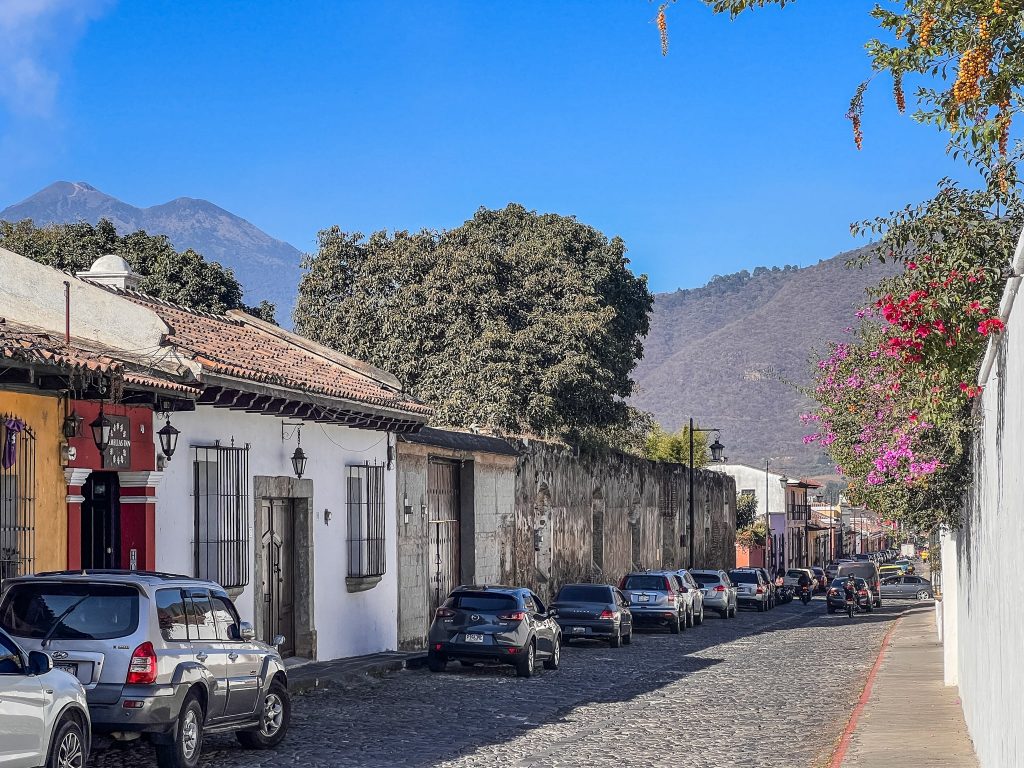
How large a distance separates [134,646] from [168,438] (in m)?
6.33

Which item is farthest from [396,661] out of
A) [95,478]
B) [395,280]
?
[395,280]

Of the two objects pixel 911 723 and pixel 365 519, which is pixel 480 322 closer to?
pixel 365 519

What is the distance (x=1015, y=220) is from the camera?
33.6 ft

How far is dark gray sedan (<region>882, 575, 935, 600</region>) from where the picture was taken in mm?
68375

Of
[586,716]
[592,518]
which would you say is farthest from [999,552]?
[592,518]

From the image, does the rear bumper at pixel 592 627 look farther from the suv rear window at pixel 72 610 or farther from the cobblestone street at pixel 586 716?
the suv rear window at pixel 72 610

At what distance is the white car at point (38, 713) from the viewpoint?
980 centimetres

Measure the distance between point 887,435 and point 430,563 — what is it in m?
A: 14.4

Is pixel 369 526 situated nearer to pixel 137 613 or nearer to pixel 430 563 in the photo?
pixel 430 563

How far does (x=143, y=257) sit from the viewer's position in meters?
45.8

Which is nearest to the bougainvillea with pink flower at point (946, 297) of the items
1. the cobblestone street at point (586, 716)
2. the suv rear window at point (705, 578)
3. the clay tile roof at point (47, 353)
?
the cobblestone street at point (586, 716)

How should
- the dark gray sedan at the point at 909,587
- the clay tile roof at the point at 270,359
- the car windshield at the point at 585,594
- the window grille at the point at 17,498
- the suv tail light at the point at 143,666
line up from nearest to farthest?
the suv tail light at the point at 143,666 → the window grille at the point at 17,498 → the clay tile roof at the point at 270,359 → the car windshield at the point at 585,594 → the dark gray sedan at the point at 909,587

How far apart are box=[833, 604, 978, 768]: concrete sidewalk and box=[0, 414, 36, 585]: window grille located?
8716mm

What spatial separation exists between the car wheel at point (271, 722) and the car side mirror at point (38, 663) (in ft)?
13.8
